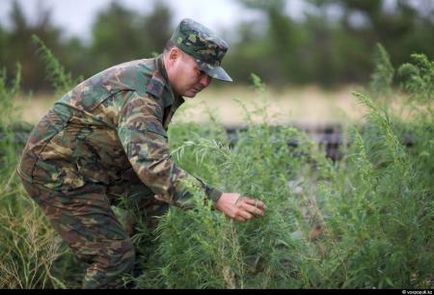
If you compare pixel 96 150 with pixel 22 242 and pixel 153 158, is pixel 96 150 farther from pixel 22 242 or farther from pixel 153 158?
pixel 22 242

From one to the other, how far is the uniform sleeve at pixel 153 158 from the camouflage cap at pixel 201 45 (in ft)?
1.67

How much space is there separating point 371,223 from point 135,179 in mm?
1757

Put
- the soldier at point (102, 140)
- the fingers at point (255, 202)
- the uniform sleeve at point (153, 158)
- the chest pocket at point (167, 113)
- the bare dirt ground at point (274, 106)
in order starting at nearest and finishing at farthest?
the uniform sleeve at point (153, 158)
the fingers at point (255, 202)
the soldier at point (102, 140)
the chest pocket at point (167, 113)
the bare dirt ground at point (274, 106)

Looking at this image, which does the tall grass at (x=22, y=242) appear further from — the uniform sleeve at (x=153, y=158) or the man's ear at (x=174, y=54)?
the man's ear at (x=174, y=54)

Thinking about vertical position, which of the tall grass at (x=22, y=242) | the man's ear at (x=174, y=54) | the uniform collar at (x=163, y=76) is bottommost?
the tall grass at (x=22, y=242)

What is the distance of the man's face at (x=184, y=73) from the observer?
170 inches

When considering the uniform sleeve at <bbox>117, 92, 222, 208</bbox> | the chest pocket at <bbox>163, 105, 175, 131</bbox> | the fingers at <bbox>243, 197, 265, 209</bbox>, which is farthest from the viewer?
the chest pocket at <bbox>163, 105, 175, 131</bbox>

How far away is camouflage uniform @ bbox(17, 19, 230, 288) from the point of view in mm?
4270

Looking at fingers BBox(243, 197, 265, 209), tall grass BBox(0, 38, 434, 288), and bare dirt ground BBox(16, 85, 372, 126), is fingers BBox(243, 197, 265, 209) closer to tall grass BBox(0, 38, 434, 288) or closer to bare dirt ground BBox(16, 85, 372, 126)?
tall grass BBox(0, 38, 434, 288)

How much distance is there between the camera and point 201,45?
4.27 meters

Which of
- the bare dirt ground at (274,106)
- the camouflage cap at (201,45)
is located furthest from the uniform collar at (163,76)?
the bare dirt ground at (274,106)

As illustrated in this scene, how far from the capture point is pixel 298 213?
196 inches

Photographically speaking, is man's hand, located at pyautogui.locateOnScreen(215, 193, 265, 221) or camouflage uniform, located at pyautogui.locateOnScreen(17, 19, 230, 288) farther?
camouflage uniform, located at pyautogui.locateOnScreen(17, 19, 230, 288)

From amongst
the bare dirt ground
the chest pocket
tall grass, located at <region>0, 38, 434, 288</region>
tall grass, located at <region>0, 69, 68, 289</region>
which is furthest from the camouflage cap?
tall grass, located at <region>0, 69, 68, 289</region>
